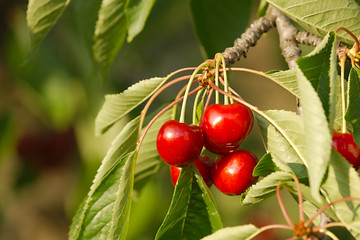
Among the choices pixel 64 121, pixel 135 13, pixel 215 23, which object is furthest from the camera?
pixel 64 121

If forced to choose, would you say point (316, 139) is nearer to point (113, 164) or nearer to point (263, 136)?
point (263, 136)

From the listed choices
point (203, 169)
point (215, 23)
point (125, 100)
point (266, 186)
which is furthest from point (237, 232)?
point (215, 23)

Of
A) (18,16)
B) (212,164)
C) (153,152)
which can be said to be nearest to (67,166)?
(18,16)

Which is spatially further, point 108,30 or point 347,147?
point 108,30

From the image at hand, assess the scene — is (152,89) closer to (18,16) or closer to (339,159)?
(339,159)

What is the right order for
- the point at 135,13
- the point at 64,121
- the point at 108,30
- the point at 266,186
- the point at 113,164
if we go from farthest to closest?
the point at 64,121 → the point at 108,30 → the point at 135,13 → the point at 113,164 → the point at 266,186
